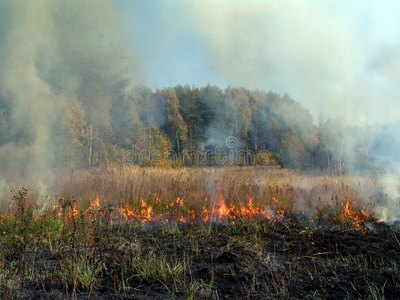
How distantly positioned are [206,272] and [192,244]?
96cm

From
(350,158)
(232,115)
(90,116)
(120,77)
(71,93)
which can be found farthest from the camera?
(232,115)

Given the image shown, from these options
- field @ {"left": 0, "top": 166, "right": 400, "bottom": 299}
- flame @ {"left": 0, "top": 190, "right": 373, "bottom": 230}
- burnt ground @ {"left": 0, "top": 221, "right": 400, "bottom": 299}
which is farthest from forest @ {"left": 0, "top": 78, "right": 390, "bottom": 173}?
burnt ground @ {"left": 0, "top": 221, "right": 400, "bottom": 299}

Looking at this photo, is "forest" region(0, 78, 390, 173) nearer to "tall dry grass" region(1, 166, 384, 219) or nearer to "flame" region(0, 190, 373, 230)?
"tall dry grass" region(1, 166, 384, 219)

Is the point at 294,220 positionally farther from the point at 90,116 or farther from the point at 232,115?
the point at 232,115

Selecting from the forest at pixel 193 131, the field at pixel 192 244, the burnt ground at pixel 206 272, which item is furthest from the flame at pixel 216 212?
the forest at pixel 193 131

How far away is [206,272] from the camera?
3002 mm

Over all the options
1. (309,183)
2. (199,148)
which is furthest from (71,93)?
(199,148)

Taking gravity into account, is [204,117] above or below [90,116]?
above

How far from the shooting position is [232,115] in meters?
35.3

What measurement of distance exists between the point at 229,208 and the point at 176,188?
188 centimetres

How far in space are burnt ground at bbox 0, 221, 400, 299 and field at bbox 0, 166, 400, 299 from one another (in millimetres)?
14

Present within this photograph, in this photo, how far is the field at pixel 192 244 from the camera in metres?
2.63

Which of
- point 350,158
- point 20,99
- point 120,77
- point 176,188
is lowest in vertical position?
point 176,188

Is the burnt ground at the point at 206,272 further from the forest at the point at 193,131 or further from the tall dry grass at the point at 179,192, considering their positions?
the forest at the point at 193,131
